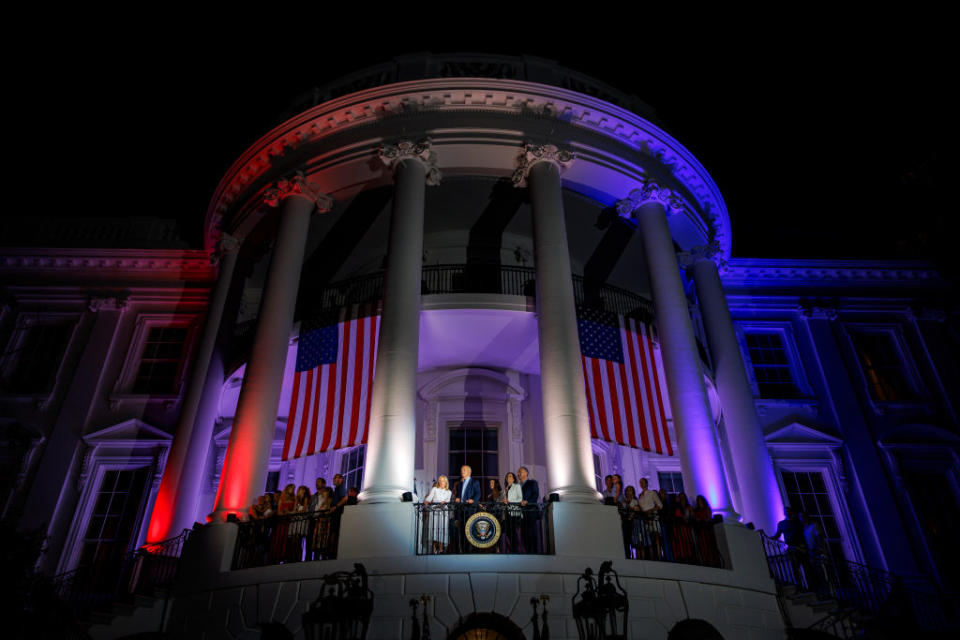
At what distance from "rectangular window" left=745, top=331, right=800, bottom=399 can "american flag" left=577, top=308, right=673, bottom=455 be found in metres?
5.63

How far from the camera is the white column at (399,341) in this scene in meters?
10.2

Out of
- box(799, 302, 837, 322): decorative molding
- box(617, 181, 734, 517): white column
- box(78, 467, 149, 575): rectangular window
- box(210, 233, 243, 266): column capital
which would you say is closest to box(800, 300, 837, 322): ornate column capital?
box(799, 302, 837, 322): decorative molding

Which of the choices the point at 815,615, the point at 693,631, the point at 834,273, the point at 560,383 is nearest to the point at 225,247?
the point at 560,383

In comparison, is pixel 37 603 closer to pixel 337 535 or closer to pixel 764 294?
pixel 337 535

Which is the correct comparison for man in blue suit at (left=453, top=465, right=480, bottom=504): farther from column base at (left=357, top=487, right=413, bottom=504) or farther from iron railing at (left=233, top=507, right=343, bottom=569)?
iron railing at (left=233, top=507, right=343, bottom=569)

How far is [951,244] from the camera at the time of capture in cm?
1527

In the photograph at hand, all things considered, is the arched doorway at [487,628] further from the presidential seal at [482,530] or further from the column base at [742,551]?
the column base at [742,551]

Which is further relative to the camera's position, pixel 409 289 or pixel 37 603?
pixel 409 289

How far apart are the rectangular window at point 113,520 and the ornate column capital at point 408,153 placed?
10245 millimetres

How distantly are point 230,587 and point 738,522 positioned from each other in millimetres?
8651

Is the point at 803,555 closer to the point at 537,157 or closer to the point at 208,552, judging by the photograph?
the point at 537,157

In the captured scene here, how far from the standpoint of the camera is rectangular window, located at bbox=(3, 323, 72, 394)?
17.5 metres

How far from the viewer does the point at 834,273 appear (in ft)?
65.9

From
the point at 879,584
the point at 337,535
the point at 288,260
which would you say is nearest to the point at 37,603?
the point at 337,535
